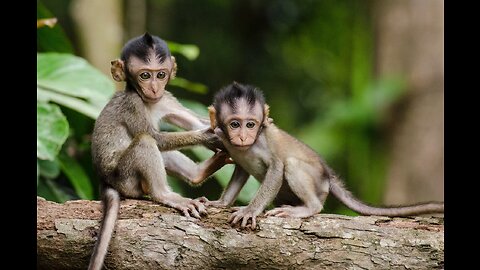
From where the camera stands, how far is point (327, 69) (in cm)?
1341

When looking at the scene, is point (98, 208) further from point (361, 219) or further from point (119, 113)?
point (361, 219)

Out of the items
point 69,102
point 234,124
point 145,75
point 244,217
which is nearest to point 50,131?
point 69,102

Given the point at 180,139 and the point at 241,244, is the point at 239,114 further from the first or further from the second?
the point at 241,244

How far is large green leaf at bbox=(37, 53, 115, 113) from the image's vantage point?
5.56m

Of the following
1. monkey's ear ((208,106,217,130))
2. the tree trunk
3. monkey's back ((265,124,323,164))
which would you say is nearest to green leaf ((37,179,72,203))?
monkey's ear ((208,106,217,130))

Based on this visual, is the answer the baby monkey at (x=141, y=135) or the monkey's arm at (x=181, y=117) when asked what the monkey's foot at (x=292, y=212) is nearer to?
the baby monkey at (x=141, y=135)

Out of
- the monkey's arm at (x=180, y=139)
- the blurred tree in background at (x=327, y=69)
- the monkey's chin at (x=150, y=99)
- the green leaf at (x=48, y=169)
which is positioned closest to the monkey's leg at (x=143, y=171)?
the monkey's arm at (x=180, y=139)

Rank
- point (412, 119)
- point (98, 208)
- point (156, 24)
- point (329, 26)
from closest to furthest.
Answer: point (98, 208), point (412, 119), point (156, 24), point (329, 26)

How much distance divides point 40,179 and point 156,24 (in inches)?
270

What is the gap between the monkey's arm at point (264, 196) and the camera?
394 cm

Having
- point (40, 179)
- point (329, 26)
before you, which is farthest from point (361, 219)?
point (329, 26)

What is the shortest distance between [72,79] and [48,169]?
0.68m

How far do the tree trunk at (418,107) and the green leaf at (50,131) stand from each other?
4175 millimetres
